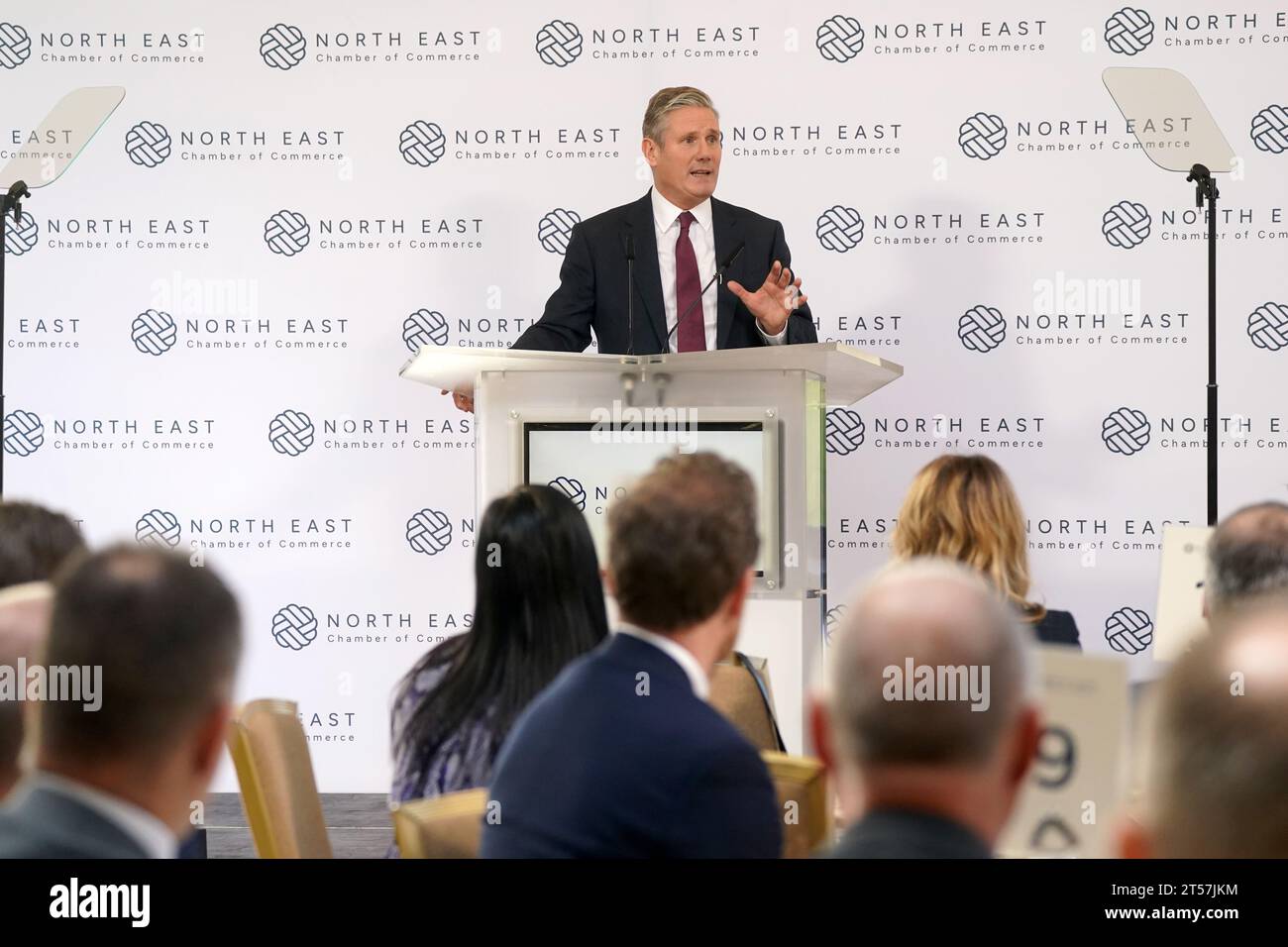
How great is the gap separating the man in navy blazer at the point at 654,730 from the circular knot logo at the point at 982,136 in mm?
3689

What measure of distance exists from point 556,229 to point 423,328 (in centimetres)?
66

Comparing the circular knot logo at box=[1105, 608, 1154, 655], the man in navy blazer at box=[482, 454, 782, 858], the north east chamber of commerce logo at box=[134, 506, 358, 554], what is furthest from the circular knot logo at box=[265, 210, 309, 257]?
the man in navy blazer at box=[482, 454, 782, 858]

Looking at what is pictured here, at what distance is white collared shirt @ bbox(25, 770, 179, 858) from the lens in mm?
1130

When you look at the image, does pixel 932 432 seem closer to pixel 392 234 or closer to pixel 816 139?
pixel 816 139

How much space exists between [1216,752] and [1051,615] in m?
1.44

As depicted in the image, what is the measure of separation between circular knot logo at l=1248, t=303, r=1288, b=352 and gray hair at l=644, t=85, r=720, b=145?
240cm

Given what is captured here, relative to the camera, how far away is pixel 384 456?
4977 mm

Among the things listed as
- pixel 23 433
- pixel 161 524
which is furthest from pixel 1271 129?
pixel 23 433

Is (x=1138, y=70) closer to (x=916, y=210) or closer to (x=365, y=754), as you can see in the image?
(x=916, y=210)

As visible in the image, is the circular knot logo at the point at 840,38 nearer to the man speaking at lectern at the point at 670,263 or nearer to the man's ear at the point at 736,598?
the man speaking at lectern at the point at 670,263

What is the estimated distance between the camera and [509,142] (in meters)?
4.95

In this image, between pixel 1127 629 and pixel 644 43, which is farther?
pixel 644 43

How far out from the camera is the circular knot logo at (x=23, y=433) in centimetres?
499

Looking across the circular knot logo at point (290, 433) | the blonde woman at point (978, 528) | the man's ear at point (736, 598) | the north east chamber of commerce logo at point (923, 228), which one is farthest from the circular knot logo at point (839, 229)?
the man's ear at point (736, 598)
